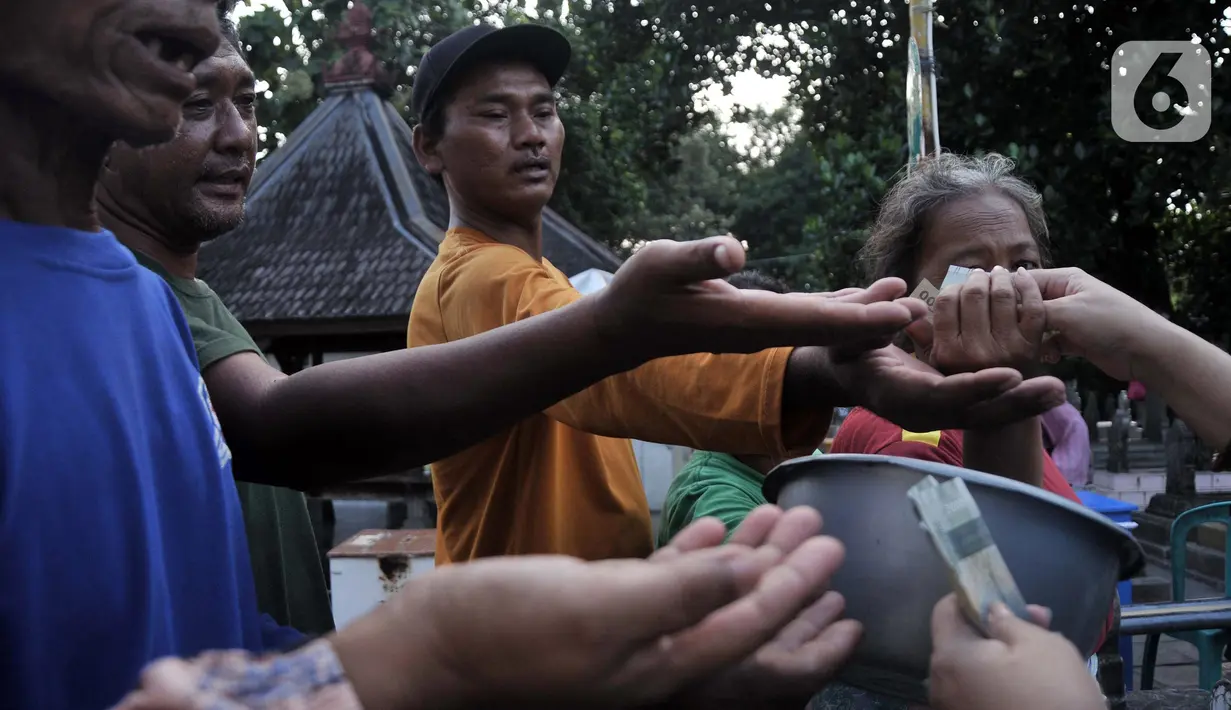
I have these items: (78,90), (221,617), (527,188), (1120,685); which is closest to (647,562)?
(221,617)

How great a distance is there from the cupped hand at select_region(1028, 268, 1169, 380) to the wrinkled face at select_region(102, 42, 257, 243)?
1685 millimetres

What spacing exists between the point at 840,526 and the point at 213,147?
1496mm

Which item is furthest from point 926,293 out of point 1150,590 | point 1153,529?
point 1153,529

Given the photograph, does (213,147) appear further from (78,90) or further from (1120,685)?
(1120,685)

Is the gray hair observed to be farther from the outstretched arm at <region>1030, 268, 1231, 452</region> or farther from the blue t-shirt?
the blue t-shirt

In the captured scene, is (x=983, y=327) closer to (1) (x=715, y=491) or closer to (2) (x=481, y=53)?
(1) (x=715, y=491)

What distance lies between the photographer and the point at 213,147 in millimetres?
2023

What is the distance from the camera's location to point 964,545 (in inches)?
43.6

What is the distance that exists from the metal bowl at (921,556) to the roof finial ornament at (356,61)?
10742mm

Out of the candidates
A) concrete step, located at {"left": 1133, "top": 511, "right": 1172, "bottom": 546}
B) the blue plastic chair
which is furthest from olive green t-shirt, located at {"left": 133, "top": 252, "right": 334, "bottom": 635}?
concrete step, located at {"left": 1133, "top": 511, "right": 1172, "bottom": 546}

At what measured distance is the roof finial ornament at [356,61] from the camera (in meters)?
11.0

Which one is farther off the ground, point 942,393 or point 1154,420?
point 942,393

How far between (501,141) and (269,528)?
3.34 feet

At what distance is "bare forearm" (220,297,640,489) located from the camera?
1480mm
